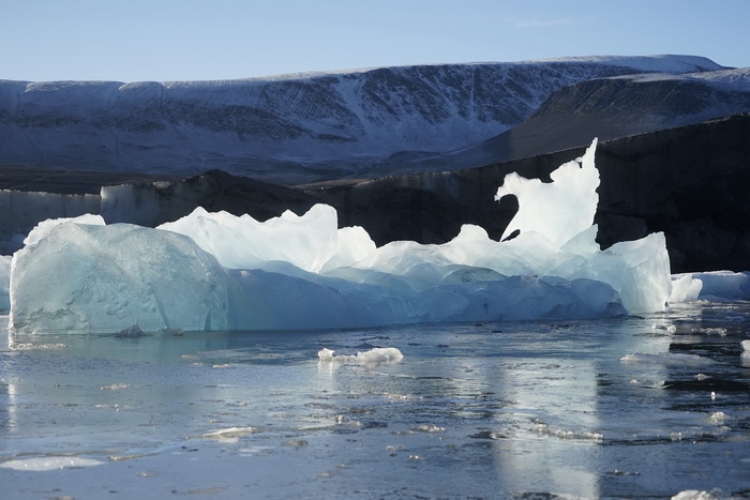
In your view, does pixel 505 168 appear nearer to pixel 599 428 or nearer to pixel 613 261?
pixel 613 261

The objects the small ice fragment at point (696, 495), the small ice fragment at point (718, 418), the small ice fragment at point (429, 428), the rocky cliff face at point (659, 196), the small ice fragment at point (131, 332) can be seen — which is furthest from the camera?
the rocky cliff face at point (659, 196)

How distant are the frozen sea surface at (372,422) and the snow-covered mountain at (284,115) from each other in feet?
200

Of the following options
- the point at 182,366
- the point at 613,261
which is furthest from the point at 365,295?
the point at 182,366

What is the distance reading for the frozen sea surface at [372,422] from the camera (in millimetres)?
2914

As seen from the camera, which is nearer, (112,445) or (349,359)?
(112,445)

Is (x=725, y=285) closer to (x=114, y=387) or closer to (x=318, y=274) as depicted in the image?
(x=318, y=274)

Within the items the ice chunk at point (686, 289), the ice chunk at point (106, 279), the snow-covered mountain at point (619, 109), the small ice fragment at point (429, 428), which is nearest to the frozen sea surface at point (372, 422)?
the small ice fragment at point (429, 428)

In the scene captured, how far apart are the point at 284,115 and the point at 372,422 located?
71.2 metres

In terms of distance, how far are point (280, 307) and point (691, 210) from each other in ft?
36.7

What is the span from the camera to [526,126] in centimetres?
4962

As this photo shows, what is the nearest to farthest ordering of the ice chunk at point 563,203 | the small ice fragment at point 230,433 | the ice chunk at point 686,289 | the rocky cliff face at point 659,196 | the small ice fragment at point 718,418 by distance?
the small ice fragment at point 230,433 → the small ice fragment at point 718,418 → the ice chunk at point 563,203 → the ice chunk at point 686,289 → the rocky cliff face at point 659,196

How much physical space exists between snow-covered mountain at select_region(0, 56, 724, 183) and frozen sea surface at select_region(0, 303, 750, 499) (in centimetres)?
6101

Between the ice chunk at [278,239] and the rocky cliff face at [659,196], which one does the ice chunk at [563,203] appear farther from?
the rocky cliff face at [659,196]

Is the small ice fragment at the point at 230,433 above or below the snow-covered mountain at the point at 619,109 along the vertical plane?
below
